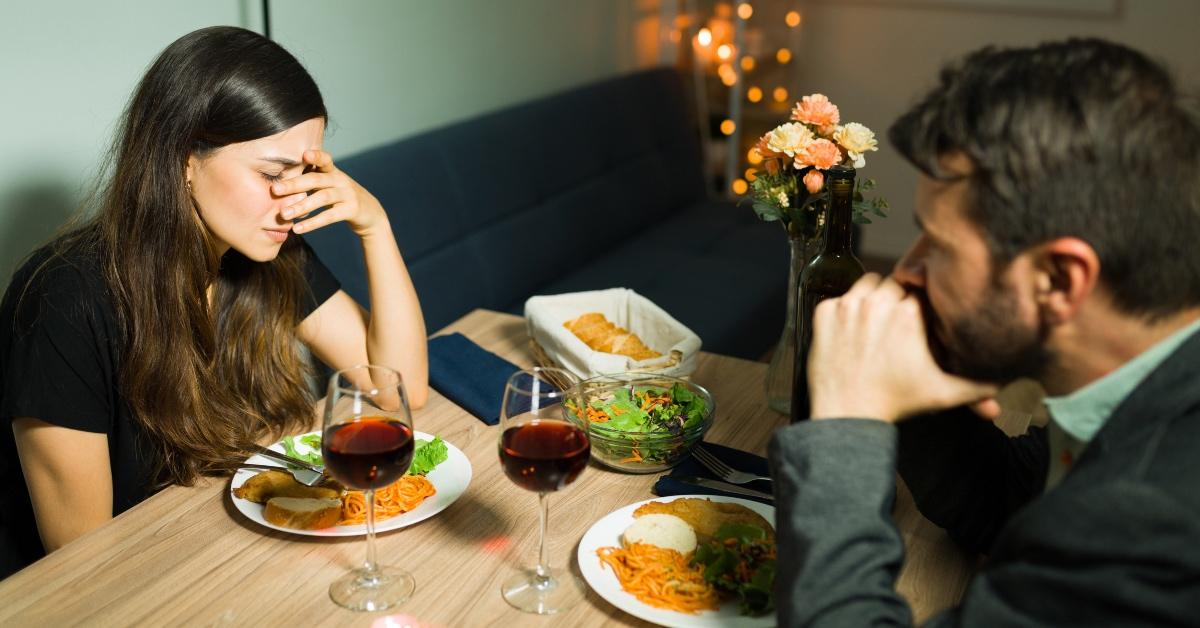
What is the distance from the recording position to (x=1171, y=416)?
907 mm

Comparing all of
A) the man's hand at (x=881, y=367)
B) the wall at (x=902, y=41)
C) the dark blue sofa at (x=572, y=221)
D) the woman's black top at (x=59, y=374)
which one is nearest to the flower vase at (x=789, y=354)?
the man's hand at (x=881, y=367)

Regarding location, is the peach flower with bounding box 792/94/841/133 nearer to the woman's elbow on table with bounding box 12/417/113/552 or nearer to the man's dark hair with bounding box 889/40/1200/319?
the man's dark hair with bounding box 889/40/1200/319

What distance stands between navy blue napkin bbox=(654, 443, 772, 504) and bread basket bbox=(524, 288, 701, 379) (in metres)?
0.27

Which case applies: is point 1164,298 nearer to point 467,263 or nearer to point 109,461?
point 109,461

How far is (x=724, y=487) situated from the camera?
4.42 feet

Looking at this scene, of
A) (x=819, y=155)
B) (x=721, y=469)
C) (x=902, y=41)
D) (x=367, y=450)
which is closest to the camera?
(x=367, y=450)

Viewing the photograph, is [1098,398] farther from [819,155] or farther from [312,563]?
[312,563]

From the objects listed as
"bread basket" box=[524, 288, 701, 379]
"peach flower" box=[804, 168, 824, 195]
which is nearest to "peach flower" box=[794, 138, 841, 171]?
"peach flower" box=[804, 168, 824, 195]

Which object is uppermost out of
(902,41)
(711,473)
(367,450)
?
(367,450)

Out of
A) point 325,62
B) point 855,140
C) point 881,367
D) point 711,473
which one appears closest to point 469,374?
point 711,473

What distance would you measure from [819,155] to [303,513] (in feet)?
2.82

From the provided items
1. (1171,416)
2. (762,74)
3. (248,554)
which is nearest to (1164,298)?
(1171,416)

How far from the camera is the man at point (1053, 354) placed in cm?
84

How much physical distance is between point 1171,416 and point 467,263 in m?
2.23
